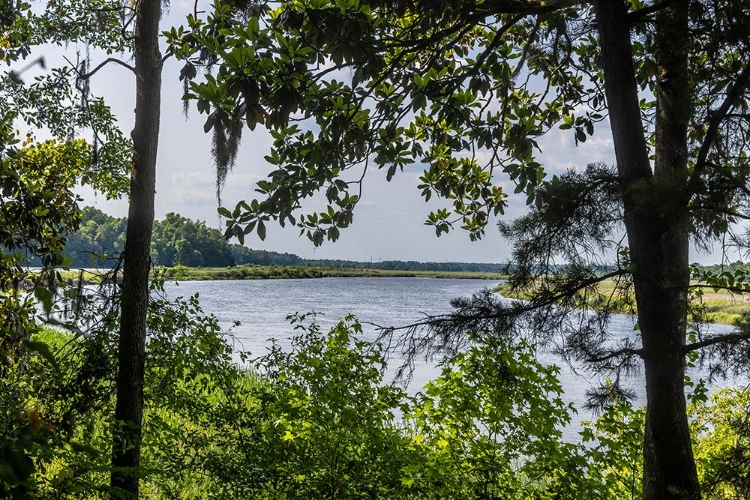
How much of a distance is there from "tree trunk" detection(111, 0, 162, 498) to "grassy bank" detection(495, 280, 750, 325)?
2.54 m

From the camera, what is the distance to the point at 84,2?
203 inches

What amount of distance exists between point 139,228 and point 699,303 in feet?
11.7

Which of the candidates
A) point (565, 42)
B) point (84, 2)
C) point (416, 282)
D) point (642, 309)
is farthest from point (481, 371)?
point (416, 282)

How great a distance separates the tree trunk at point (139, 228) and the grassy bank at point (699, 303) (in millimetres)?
2544

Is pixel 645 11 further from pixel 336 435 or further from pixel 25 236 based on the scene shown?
pixel 25 236

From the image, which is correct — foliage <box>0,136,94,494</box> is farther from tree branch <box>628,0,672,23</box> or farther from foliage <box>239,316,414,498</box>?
tree branch <box>628,0,672,23</box>

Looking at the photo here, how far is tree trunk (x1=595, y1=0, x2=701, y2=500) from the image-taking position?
272 cm

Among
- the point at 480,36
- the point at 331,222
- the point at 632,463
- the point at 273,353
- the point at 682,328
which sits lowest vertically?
the point at 632,463

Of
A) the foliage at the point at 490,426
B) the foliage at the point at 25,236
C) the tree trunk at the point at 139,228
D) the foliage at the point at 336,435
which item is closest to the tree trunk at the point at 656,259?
the foliage at the point at 490,426

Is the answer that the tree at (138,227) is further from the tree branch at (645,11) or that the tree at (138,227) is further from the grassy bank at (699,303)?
the tree branch at (645,11)

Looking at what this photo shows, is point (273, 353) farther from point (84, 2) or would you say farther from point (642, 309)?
point (84, 2)

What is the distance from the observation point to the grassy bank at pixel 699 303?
2.77 meters

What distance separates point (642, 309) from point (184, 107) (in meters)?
3.46

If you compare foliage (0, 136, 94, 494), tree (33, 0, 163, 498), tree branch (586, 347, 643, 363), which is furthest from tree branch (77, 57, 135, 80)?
tree branch (586, 347, 643, 363)
